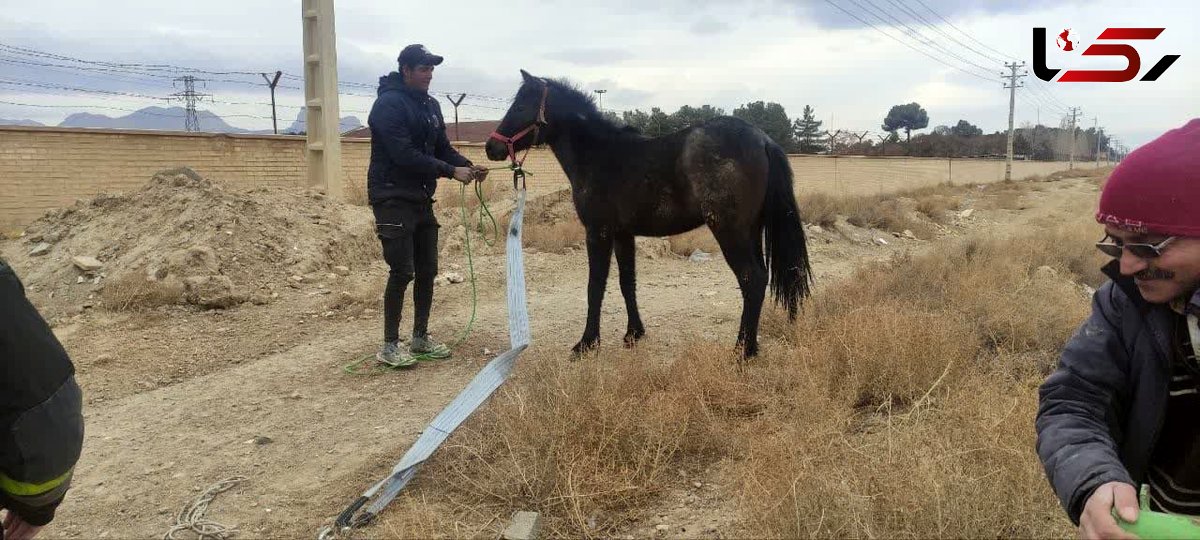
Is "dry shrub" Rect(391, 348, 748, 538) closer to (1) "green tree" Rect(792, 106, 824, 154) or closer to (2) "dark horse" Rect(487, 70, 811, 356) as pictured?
(2) "dark horse" Rect(487, 70, 811, 356)

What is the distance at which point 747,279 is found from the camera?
16.1 feet

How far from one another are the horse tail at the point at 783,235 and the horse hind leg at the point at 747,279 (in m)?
0.33

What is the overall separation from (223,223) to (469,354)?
479cm

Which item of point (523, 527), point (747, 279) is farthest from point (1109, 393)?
point (747, 279)

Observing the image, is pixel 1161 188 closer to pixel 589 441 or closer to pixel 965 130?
pixel 589 441

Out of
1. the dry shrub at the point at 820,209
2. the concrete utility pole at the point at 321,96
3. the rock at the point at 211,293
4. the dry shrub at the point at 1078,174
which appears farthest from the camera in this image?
the dry shrub at the point at 1078,174

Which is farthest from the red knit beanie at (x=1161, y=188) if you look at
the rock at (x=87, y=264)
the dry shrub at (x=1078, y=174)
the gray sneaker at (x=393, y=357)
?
the dry shrub at (x=1078, y=174)

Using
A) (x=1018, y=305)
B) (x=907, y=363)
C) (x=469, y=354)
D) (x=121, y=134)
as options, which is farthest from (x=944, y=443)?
(x=121, y=134)

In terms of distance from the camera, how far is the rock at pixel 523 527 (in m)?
2.63

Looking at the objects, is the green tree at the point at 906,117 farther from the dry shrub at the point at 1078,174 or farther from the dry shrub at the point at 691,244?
the dry shrub at the point at 691,244

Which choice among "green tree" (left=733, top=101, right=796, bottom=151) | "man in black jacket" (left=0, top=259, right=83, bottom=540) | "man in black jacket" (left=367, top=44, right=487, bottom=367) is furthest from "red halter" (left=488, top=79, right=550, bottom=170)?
"green tree" (left=733, top=101, right=796, bottom=151)

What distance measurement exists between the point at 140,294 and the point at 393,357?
362 cm

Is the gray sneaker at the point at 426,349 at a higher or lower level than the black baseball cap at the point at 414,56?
lower

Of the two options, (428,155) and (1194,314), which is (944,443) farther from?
(428,155)
